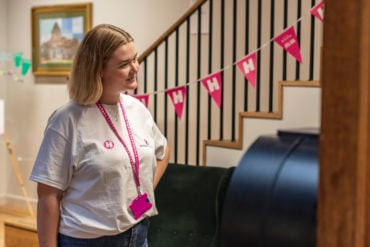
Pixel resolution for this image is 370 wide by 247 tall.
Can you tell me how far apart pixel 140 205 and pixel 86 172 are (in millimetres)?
208

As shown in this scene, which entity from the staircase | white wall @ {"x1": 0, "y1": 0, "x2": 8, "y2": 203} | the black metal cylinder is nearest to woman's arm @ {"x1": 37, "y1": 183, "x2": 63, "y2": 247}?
the black metal cylinder

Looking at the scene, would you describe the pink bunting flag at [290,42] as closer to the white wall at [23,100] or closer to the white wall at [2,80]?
the white wall at [23,100]

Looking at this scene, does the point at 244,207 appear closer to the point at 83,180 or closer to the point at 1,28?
the point at 83,180

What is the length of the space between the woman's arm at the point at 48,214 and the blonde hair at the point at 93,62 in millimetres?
285


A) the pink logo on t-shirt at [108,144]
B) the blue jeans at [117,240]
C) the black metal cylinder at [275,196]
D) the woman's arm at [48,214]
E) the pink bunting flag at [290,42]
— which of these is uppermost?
the pink bunting flag at [290,42]

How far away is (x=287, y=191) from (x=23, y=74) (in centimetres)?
574

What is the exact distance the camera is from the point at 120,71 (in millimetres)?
1778

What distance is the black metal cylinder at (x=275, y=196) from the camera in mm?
491

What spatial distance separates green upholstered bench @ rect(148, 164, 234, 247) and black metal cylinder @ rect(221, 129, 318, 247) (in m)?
2.86

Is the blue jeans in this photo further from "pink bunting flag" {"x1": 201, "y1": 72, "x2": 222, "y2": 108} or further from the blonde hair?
"pink bunting flag" {"x1": 201, "y1": 72, "x2": 222, "y2": 108}

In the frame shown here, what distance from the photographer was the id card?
180 cm

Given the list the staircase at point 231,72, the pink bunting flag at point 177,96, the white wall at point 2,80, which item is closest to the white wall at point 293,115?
the staircase at point 231,72

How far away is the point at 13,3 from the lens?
6.11 meters

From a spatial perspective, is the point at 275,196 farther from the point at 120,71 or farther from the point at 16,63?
the point at 16,63
